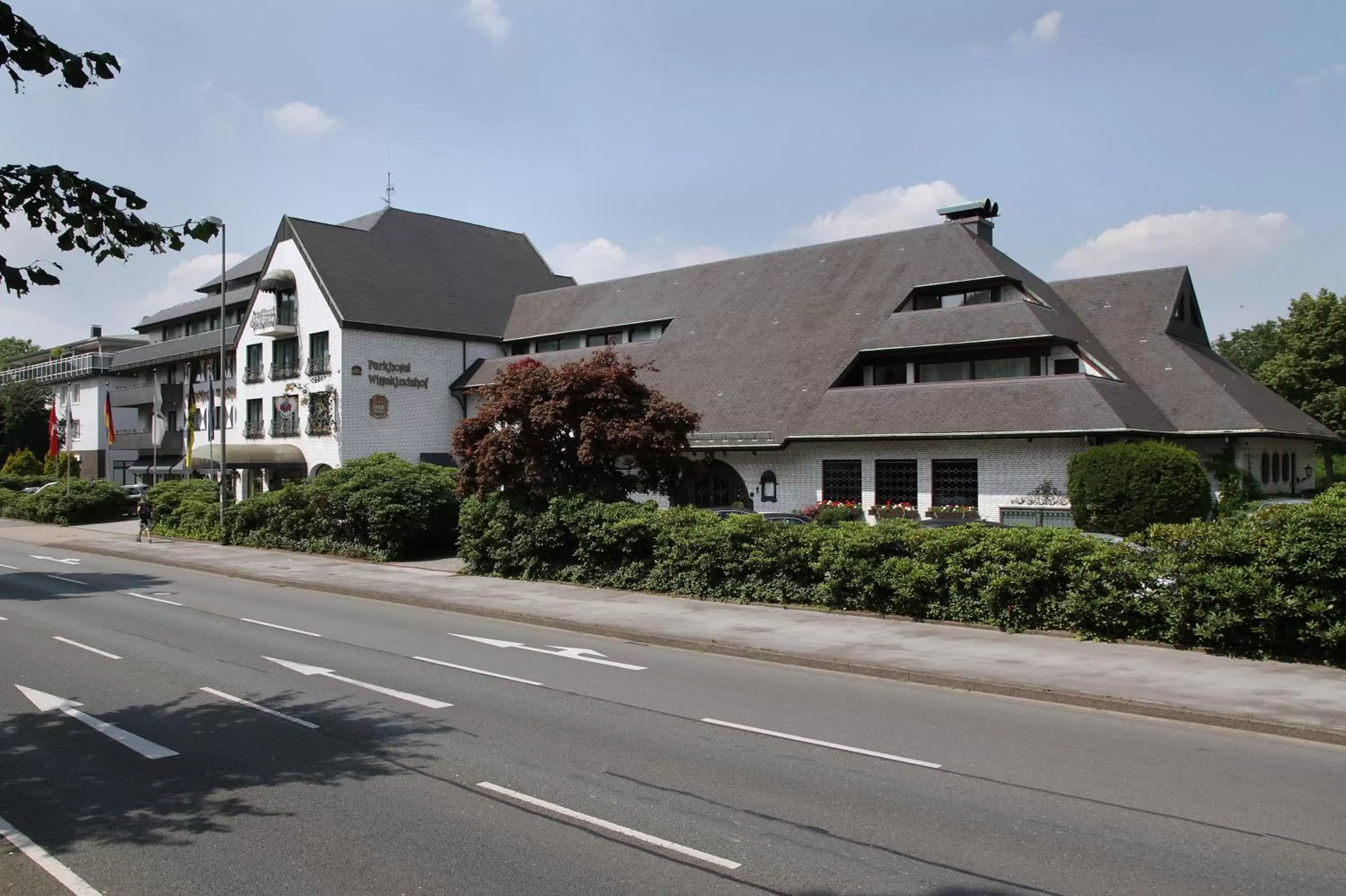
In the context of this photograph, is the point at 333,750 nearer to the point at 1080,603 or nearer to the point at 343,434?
the point at 1080,603

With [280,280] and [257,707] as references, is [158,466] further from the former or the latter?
[257,707]

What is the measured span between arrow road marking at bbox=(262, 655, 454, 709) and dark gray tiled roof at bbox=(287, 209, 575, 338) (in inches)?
1202

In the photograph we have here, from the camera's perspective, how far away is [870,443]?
Answer: 29.7 m

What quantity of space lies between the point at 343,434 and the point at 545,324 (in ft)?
33.2

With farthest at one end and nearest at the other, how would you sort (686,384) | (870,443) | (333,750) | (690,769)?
(686,384), (870,443), (333,750), (690,769)

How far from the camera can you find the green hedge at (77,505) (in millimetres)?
45562

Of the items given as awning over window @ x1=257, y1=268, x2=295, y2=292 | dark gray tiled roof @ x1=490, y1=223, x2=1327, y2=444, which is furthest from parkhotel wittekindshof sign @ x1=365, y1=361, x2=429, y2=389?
awning over window @ x1=257, y1=268, x2=295, y2=292

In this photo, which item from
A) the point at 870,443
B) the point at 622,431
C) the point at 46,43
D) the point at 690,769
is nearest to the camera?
the point at 46,43

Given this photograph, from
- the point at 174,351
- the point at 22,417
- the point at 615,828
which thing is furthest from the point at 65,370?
the point at 615,828

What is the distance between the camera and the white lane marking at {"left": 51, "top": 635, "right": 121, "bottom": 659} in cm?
1320

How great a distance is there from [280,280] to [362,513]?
68.7ft

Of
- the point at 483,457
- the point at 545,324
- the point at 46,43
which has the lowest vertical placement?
the point at 483,457

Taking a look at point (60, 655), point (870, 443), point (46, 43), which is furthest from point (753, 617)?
point (870, 443)

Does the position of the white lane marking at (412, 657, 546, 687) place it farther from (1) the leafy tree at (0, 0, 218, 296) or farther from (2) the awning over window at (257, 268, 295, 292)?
(2) the awning over window at (257, 268, 295, 292)
